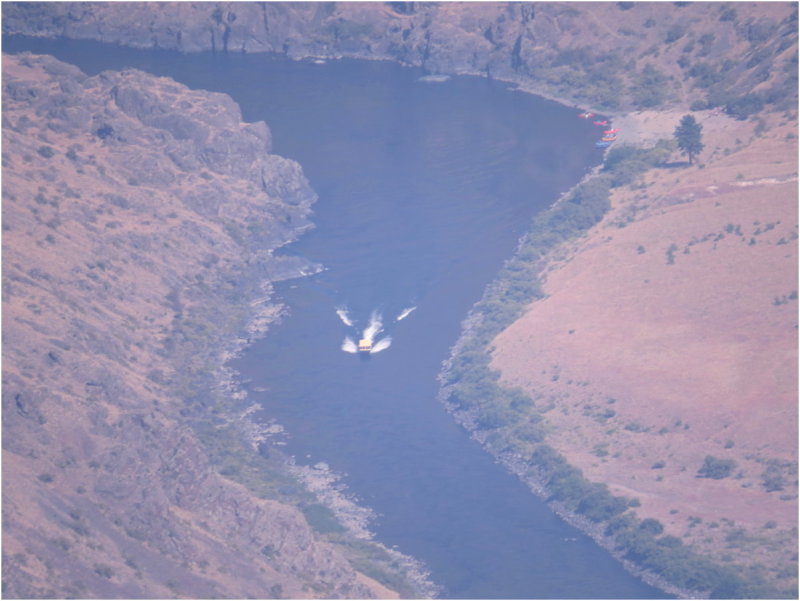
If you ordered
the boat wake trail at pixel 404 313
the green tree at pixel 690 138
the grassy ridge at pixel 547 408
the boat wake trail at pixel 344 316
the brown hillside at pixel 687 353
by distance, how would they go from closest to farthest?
the grassy ridge at pixel 547 408 < the brown hillside at pixel 687 353 < the boat wake trail at pixel 344 316 < the boat wake trail at pixel 404 313 < the green tree at pixel 690 138

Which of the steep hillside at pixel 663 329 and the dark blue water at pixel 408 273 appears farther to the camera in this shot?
the dark blue water at pixel 408 273

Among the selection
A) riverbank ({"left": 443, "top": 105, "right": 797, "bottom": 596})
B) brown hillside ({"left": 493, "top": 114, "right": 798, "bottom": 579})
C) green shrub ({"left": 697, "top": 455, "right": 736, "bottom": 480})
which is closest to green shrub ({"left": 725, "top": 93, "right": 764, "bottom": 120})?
riverbank ({"left": 443, "top": 105, "right": 797, "bottom": 596})

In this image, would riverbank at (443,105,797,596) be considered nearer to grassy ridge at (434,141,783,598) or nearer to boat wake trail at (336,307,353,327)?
grassy ridge at (434,141,783,598)

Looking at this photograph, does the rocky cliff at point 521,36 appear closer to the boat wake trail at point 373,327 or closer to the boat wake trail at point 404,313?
the boat wake trail at point 404,313

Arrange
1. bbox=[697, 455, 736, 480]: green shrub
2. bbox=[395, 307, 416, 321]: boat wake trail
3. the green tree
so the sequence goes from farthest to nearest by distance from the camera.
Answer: the green tree → bbox=[395, 307, 416, 321]: boat wake trail → bbox=[697, 455, 736, 480]: green shrub

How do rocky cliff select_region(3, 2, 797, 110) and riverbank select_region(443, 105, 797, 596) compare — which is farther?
rocky cliff select_region(3, 2, 797, 110)

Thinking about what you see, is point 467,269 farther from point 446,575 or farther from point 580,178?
point 446,575

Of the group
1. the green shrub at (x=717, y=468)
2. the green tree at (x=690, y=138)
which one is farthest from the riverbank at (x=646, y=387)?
the green tree at (x=690, y=138)
